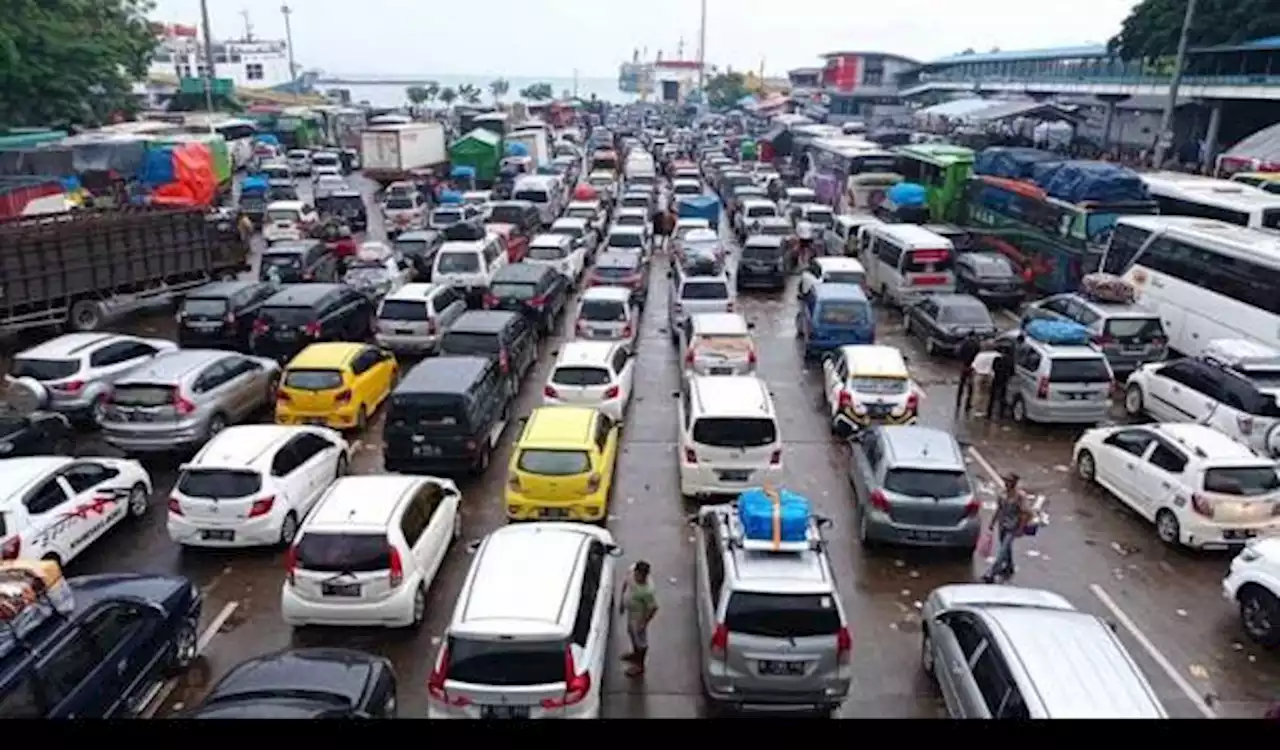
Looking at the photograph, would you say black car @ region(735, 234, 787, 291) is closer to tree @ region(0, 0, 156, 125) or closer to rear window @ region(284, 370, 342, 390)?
rear window @ region(284, 370, 342, 390)

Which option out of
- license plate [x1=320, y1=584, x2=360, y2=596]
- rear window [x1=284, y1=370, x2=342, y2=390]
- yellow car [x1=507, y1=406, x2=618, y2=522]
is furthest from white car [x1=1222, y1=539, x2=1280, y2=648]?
rear window [x1=284, y1=370, x2=342, y2=390]

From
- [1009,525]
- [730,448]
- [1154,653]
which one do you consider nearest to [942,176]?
[730,448]

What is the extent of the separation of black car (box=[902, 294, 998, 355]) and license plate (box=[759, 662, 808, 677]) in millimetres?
14202

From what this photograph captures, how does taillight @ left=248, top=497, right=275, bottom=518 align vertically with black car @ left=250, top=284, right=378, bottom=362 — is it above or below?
below

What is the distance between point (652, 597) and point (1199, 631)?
629cm

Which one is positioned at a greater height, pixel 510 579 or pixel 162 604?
pixel 510 579

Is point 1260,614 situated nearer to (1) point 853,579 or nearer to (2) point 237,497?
(1) point 853,579

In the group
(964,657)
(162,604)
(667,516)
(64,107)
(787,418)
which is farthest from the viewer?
(64,107)

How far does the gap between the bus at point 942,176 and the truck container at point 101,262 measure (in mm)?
23803

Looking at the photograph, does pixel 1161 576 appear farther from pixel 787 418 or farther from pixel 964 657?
pixel 787 418

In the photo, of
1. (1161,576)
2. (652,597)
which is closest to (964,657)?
(652,597)

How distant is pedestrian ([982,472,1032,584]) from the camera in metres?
11.8

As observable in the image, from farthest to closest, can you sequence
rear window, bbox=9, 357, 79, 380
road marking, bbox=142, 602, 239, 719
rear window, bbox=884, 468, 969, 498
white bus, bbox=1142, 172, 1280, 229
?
white bus, bbox=1142, 172, 1280, 229
rear window, bbox=9, 357, 79, 380
rear window, bbox=884, 468, 969, 498
road marking, bbox=142, 602, 239, 719

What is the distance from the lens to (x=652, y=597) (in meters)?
10.0
